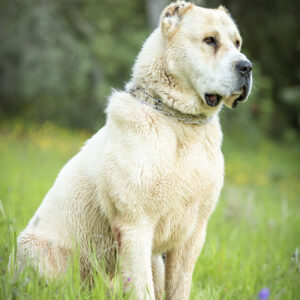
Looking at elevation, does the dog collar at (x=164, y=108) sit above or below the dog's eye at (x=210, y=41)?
below

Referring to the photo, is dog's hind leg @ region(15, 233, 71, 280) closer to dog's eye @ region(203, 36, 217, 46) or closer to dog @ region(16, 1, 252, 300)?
dog @ region(16, 1, 252, 300)

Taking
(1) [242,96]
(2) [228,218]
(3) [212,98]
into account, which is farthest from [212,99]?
(2) [228,218]

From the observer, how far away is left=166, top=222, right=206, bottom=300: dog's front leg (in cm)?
300

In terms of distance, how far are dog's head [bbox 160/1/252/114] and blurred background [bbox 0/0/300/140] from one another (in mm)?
8423

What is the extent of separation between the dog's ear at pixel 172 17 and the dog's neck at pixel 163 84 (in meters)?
0.10

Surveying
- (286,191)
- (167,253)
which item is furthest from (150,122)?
(286,191)

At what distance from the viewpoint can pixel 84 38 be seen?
14141mm

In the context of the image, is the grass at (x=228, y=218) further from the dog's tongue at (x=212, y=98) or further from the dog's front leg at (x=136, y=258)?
the dog's tongue at (x=212, y=98)

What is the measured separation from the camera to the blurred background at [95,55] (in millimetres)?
12422

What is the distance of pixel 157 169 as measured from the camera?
274 cm

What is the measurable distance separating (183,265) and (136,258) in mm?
504

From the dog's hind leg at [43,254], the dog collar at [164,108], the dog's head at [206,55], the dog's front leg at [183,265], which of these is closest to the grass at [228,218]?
the dog's hind leg at [43,254]

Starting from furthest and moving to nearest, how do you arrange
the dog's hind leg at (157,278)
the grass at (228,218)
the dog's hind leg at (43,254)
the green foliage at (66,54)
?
the green foliage at (66,54) → the dog's hind leg at (157,278) → the dog's hind leg at (43,254) → the grass at (228,218)

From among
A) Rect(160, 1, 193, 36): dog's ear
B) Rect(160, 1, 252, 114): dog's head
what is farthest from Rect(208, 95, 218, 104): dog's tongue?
Rect(160, 1, 193, 36): dog's ear
